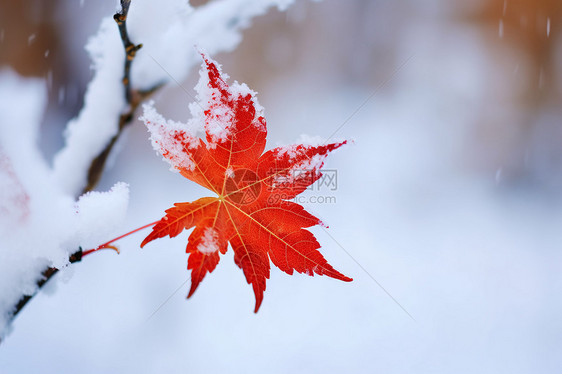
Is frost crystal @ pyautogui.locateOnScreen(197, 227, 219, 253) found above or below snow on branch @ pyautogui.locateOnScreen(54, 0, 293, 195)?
below

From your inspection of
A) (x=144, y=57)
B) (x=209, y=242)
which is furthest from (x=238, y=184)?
(x=144, y=57)

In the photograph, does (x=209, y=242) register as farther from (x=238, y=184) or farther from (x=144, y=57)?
(x=144, y=57)

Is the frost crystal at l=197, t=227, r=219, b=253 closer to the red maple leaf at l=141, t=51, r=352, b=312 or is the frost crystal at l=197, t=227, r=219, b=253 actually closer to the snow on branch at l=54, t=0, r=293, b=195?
the red maple leaf at l=141, t=51, r=352, b=312

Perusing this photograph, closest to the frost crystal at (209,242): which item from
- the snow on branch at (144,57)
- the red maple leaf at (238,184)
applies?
the red maple leaf at (238,184)

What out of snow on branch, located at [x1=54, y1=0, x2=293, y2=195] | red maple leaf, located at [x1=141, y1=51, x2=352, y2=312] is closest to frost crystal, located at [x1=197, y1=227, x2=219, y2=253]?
red maple leaf, located at [x1=141, y1=51, x2=352, y2=312]

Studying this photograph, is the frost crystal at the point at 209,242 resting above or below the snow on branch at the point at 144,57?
below

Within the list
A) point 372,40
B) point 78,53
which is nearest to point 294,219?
point 78,53

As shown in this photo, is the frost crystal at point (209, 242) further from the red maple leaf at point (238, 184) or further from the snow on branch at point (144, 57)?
the snow on branch at point (144, 57)

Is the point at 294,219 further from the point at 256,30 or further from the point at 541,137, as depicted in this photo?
the point at 541,137
